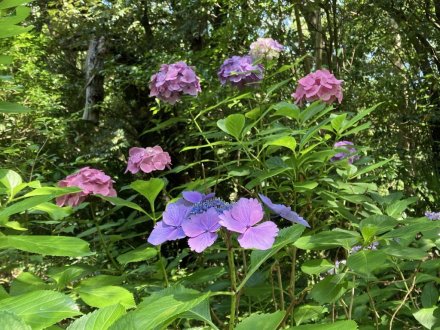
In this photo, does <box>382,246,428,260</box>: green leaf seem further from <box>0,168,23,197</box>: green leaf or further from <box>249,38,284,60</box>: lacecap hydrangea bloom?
<box>249,38,284,60</box>: lacecap hydrangea bloom

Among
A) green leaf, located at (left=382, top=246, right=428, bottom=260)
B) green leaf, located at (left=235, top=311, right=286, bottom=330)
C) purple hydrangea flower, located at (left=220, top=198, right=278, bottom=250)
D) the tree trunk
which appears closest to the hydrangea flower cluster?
purple hydrangea flower, located at (left=220, top=198, right=278, bottom=250)

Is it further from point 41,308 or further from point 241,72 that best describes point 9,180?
point 241,72

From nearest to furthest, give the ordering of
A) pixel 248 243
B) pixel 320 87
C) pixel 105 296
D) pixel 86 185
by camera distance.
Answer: pixel 248 243 < pixel 105 296 < pixel 86 185 < pixel 320 87

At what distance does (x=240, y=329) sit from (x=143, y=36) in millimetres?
5772

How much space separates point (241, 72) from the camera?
1.69 meters

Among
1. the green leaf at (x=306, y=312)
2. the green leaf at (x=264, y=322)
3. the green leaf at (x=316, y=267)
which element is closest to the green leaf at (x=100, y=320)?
the green leaf at (x=264, y=322)

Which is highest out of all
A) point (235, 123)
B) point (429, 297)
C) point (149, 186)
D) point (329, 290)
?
point (235, 123)

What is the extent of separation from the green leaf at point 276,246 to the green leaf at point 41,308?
0.87ft

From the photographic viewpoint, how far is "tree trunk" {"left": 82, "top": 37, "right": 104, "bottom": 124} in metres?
5.99

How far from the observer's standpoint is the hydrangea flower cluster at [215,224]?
0.71 m

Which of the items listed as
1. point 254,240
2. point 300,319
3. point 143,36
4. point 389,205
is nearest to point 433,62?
point 143,36

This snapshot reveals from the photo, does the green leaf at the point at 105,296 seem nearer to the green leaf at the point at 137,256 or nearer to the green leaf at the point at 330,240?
the green leaf at the point at 137,256

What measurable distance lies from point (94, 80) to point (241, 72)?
4975mm

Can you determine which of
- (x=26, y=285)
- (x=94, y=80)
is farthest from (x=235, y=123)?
(x=94, y=80)
